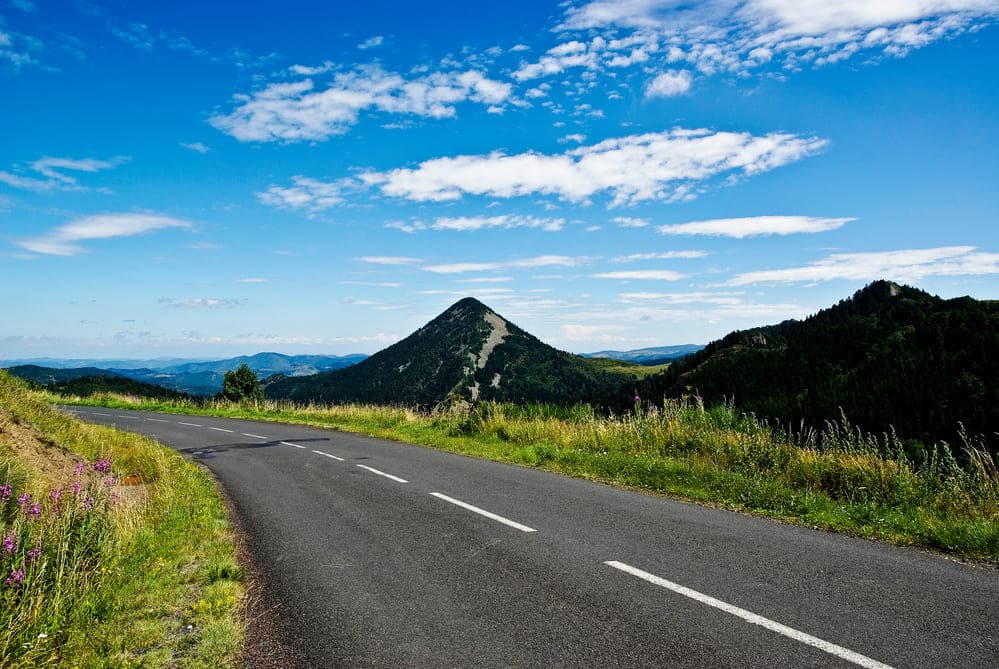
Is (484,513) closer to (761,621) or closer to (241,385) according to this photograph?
(761,621)

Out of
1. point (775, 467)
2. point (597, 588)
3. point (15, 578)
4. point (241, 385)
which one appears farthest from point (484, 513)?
point (241, 385)

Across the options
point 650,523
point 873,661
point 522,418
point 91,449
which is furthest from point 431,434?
point 873,661

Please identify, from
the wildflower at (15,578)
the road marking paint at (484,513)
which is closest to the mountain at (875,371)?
the road marking paint at (484,513)

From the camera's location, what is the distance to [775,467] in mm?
11039

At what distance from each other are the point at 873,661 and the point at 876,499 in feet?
19.4

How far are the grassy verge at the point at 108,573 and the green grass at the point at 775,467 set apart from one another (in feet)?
25.0

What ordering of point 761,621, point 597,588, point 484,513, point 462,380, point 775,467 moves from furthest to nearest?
1. point 462,380
2. point 775,467
3. point 484,513
4. point 597,588
5. point 761,621

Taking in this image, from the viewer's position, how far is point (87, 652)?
179 inches

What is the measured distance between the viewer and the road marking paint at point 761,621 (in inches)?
160

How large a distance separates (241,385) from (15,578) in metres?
40.9

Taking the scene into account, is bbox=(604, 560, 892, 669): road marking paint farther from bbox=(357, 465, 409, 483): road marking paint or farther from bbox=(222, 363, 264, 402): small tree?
bbox=(222, 363, 264, 402): small tree

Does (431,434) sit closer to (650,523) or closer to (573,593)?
(650,523)

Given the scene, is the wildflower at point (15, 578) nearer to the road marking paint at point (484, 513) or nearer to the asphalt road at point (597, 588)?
the asphalt road at point (597, 588)

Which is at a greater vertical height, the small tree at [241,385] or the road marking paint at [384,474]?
the small tree at [241,385]
